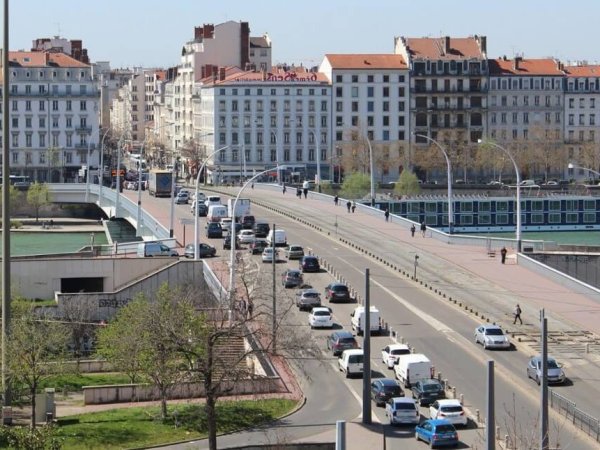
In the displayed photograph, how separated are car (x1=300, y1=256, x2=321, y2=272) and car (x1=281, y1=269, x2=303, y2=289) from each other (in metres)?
3.72

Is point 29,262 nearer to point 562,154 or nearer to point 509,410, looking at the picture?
point 509,410

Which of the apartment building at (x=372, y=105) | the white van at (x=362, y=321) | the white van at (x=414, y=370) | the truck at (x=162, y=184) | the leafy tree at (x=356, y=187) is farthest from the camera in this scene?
the apartment building at (x=372, y=105)

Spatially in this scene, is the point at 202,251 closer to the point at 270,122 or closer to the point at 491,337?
the point at 491,337

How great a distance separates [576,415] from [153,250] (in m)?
38.6

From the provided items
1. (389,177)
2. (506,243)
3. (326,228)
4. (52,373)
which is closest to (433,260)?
(506,243)

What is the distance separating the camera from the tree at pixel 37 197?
410 ft

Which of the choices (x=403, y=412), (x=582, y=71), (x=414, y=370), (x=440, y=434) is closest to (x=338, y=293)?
(x=414, y=370)

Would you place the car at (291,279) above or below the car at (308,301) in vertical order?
above

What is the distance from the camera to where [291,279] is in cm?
7094

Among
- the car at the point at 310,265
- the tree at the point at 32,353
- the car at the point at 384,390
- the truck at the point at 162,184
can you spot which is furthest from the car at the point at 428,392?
the truck at the point at 162,184

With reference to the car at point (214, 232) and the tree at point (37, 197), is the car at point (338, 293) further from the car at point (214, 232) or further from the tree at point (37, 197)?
the tree at point (37, 197)

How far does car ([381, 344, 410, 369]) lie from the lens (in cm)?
5262

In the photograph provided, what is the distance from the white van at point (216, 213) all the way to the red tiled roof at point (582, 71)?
69.5 metres

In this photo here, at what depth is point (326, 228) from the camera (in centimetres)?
9431
